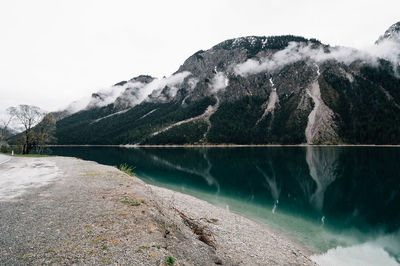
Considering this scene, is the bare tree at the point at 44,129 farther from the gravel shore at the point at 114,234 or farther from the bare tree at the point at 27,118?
the gravel shore at the point at 114,234

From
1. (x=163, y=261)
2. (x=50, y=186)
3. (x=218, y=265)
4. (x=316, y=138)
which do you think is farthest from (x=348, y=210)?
(x=316, y=138)

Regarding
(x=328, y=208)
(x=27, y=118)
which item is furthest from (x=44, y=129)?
(x=328, y=208)

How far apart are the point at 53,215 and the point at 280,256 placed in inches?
589

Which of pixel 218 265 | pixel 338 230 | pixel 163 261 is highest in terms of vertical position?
pixel 163 261

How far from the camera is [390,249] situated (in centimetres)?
1750

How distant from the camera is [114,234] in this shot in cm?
1082

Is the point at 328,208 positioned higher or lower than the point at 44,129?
lower

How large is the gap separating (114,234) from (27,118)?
66.5 m

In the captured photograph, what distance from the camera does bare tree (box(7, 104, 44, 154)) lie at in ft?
190

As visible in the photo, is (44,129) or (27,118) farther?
(44,129)

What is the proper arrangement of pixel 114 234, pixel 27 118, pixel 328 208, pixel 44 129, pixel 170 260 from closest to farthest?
pixel 170 260, pixel 114 234, pixel 328 208, pixel 27 118, pixel 44 129

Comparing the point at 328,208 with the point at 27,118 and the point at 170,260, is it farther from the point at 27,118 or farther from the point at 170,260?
the point at 27,118

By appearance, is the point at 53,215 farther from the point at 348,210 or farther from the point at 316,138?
the point at 316,138

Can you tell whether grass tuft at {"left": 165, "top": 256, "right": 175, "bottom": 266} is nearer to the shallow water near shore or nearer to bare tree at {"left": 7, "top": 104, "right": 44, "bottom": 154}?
the shallow water near shore
